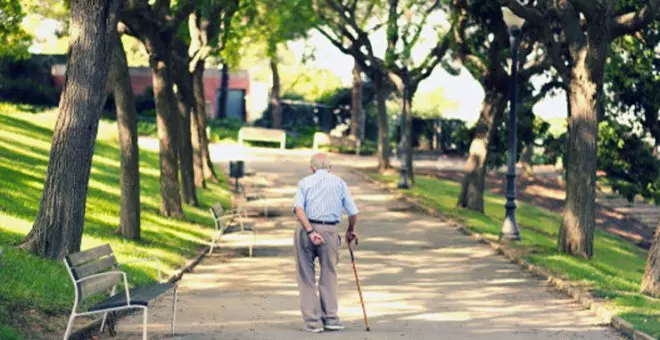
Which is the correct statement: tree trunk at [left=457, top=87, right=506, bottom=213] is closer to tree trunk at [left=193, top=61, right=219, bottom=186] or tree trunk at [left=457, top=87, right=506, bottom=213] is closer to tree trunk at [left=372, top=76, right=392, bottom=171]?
tree trunk at [left=193, top=61, right=219, bottom=186]

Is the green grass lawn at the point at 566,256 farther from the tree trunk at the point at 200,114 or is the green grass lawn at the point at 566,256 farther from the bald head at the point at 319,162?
the tree trunk at the point at 200,114

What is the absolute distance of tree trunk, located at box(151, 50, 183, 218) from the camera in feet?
89.4

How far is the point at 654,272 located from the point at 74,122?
334 inches

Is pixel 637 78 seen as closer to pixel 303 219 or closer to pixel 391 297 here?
pixel 391 297

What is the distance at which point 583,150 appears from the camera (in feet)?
77.6

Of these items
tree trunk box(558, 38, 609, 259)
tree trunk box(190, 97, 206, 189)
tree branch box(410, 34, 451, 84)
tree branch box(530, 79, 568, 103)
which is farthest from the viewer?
tree branch box(410, 34, 451, 84)

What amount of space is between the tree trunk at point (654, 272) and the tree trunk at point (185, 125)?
14443 millimetres

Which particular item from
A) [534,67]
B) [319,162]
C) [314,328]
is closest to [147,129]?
[534,67]

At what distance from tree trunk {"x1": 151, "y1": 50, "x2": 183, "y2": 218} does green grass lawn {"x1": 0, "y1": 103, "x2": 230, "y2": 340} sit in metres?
0.38

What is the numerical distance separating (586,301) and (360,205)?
1832cm

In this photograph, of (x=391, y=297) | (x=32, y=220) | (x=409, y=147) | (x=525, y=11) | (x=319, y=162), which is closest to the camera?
(x=319, y=162)

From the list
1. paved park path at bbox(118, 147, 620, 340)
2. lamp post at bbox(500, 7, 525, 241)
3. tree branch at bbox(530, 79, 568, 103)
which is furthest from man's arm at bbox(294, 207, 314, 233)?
tree branch at bbox(530, 79, 568, 103)

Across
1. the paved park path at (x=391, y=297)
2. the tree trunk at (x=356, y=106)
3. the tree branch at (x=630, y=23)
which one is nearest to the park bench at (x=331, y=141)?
the tree trunk at (x=356, y=106)

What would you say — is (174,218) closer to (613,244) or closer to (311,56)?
(613,244)
